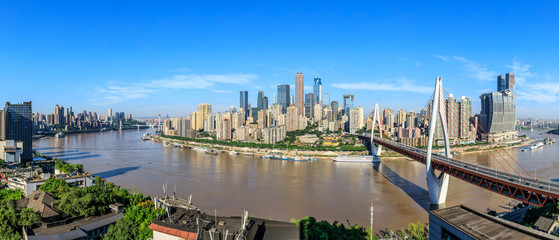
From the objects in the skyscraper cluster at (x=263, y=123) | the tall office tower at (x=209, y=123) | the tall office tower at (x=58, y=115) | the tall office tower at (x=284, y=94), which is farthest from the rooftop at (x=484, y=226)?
the tall office tower at (x=58, y=115)

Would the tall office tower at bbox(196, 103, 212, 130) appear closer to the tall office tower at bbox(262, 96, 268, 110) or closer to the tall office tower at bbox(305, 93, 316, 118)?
the tall office tower at bbox(262, 96, 268, 110)

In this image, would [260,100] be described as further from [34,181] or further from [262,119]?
[34,181]

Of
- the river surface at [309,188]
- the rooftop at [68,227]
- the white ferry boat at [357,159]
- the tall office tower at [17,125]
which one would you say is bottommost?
the river surface at [309,188]

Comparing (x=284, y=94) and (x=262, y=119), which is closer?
(x=262, y=119)

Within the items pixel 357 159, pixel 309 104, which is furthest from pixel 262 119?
pixel 309 104

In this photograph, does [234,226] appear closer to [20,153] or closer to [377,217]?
[377,217]

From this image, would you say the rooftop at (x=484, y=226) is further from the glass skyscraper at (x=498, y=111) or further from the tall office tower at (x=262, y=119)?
the glass skyscraper at (x=498, y=111)

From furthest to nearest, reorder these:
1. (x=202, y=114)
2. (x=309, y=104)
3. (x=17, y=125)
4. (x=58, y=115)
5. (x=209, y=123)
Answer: (x=309, y=104), (x=58, y=115), (x=202, y=114), (x=209, y=123), (x=17, y=125)

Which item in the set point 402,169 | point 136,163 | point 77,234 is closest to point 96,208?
point 77,234
